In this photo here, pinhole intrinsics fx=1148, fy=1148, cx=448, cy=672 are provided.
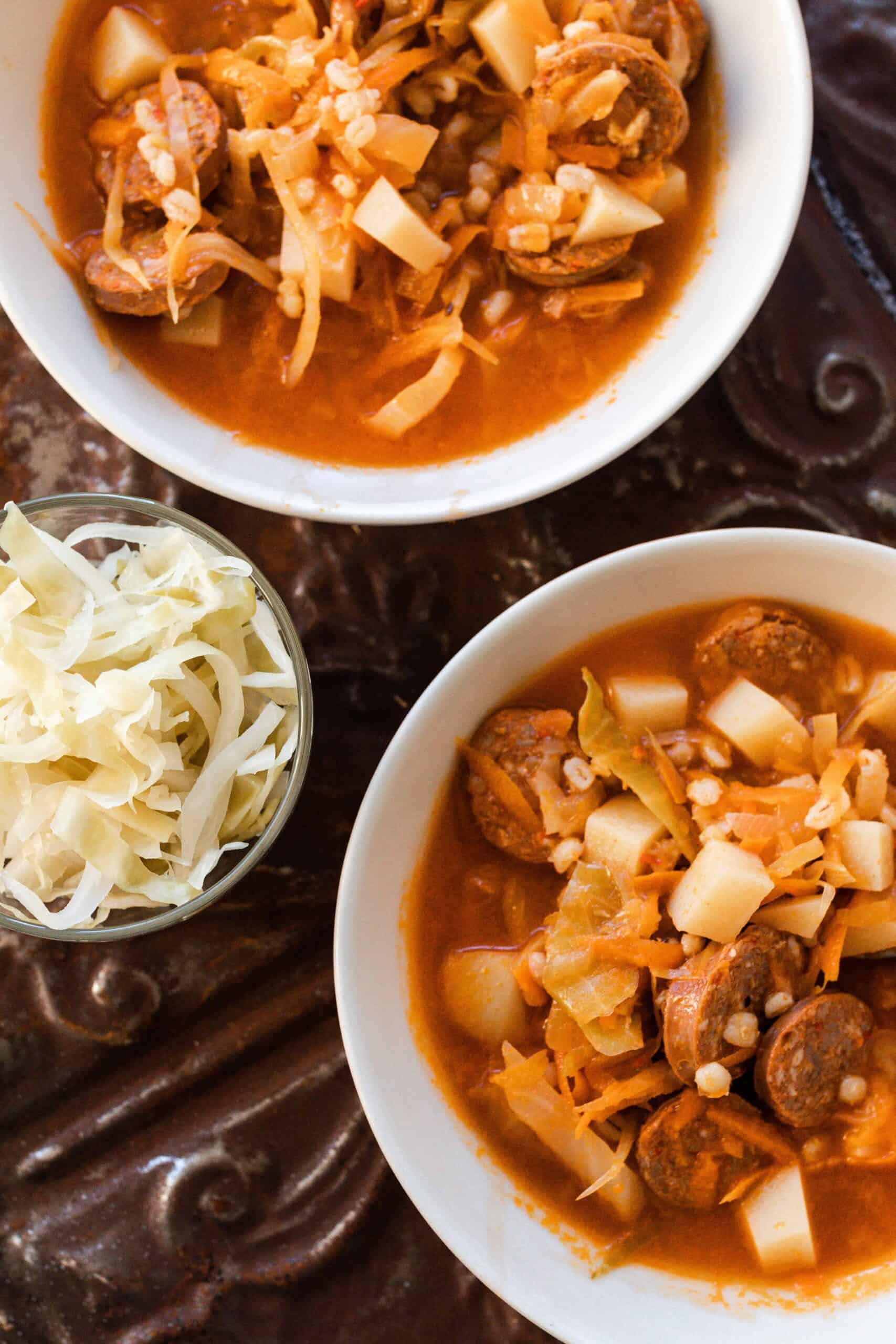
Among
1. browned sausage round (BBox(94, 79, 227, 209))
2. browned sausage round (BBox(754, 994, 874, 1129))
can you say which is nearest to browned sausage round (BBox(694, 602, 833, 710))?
browned sausage round (BBox(754, 994, 874, 1129))

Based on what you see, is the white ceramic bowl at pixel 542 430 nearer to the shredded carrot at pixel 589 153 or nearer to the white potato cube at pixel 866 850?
the shredded carrot at pixel 589 153

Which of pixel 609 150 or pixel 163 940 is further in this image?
pixel 163 940

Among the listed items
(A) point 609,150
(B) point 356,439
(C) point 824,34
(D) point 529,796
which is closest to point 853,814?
(D) point 529,796

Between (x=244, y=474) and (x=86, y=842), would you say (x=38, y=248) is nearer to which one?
(x=244, y=474)

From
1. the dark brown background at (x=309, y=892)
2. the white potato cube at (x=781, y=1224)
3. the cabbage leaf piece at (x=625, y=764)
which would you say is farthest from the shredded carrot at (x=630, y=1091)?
the dark brown background at (x=309, y=892)

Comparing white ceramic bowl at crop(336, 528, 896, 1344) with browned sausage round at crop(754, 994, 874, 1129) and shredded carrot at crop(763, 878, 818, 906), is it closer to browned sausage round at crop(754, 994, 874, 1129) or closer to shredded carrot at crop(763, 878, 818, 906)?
browned sausage round at crop(754, 994, 874, 1129)

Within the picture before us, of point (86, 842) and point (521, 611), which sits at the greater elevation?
point (521, 611)

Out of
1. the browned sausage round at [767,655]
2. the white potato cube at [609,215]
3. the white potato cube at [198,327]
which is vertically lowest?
the browned sausage round at [767,655]
